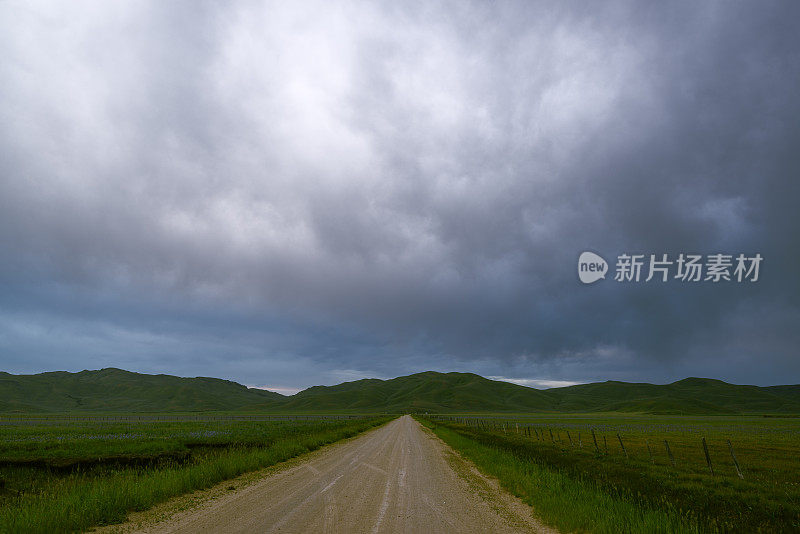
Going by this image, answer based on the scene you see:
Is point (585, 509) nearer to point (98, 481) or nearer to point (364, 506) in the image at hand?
point (364, 506)

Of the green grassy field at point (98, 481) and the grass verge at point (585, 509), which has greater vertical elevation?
the grass verge at point (585, 509)

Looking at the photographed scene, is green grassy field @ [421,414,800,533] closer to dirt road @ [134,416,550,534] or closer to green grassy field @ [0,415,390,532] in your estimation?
dirt road @ [134,416,550,534]

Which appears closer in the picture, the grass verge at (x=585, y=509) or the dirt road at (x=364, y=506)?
the grass verge at (x=585, y=509)

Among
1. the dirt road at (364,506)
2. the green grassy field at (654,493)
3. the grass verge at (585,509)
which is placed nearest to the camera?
the grass verge at (585,509)

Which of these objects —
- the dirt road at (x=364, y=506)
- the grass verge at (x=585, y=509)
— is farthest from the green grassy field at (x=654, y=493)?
the dirt road at (x=364, y=506)

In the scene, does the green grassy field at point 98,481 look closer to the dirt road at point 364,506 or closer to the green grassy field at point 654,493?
the dirt road at point 364,506

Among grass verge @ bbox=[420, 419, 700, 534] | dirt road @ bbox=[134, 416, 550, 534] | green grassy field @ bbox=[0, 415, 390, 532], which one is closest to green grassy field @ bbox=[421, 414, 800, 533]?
grass verge @ bbox=[420, 419, 700, 534]

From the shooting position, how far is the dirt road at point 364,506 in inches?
433

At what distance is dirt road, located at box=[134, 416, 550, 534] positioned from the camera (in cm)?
1100

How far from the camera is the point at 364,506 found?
1321 centimetres

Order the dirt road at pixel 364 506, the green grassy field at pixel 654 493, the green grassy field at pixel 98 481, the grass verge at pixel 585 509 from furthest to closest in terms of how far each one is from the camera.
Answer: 1. the green grassy field at pixel 654 493
2. the green grassy field at pixel 98 481
3. the dirt road at pixel 364 506
4. the grass verge at pixel 585 509

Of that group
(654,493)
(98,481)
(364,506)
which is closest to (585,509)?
(364,506)

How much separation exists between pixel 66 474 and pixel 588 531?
2680 cm

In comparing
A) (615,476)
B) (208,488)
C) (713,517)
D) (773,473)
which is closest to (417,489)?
(208,488)
